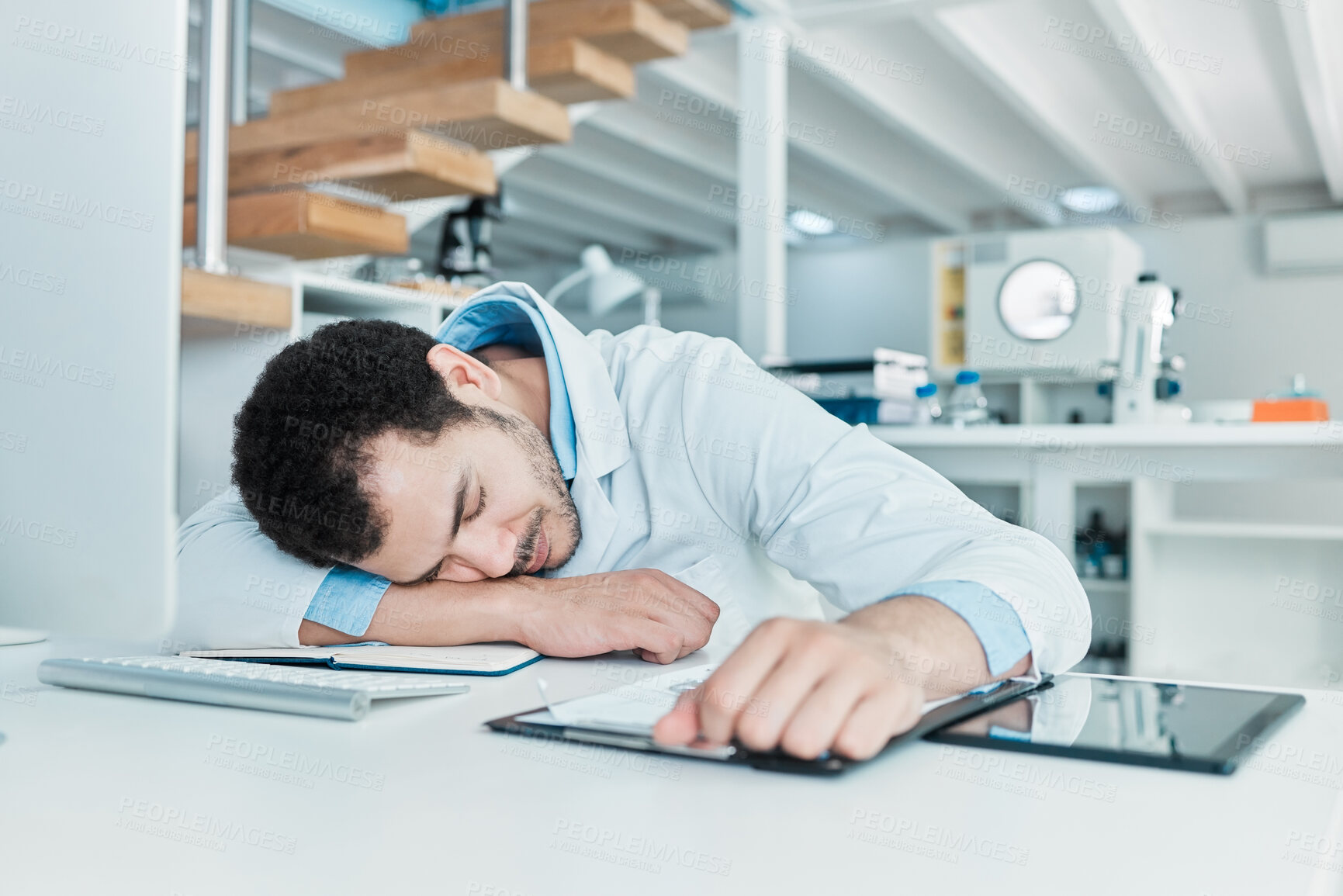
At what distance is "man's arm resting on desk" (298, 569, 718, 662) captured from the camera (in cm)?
90

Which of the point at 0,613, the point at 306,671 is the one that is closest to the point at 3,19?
the point at 0,613

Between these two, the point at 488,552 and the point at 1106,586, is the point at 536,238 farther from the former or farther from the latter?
the point at 488,552

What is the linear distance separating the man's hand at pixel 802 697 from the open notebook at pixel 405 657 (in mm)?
290

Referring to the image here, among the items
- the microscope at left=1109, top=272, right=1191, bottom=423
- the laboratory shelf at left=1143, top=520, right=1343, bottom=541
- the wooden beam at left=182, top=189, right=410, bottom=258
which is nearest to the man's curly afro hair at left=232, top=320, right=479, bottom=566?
the wooden beam at left=182, top=189, right=410, bottom=258

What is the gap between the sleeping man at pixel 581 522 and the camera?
0.85m

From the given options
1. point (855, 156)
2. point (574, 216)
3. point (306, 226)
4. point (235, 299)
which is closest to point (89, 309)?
point (235, 299)

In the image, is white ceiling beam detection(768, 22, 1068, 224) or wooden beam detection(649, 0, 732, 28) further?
white ceiling beam detection(768, 22, 1068, 224)

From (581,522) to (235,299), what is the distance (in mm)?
1018

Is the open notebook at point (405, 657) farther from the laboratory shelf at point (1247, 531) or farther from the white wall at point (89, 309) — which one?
the laboratory shelf at point (1247, 531)

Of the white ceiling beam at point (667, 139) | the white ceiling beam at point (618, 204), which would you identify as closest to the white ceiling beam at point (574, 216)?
the white ceiling beam at point (618, 204)

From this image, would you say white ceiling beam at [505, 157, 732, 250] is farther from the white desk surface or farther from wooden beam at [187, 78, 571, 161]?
the white desk surface

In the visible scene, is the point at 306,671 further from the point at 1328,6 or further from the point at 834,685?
the point at 1328,6

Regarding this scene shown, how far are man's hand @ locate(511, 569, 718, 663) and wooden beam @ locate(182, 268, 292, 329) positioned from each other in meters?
1.07

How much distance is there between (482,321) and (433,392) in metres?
0.33
